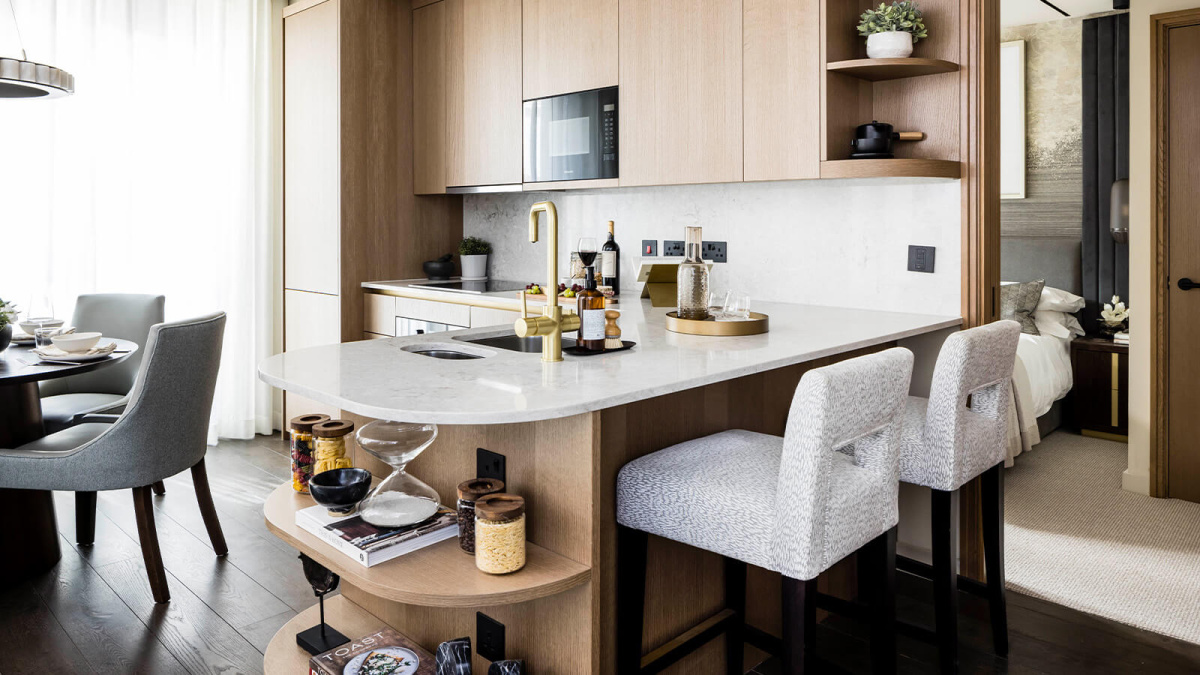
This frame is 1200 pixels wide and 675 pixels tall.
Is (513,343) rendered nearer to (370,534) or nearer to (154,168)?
(370,534)

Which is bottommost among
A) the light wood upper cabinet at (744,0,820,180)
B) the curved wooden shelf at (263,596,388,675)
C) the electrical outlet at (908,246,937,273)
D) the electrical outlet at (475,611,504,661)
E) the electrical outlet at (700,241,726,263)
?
the curved wooden shelf at (263,596,388,675)

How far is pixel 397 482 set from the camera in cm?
180

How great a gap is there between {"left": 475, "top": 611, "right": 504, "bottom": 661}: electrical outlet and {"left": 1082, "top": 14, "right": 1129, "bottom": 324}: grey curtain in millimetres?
4446

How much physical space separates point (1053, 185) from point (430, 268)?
3766 mm

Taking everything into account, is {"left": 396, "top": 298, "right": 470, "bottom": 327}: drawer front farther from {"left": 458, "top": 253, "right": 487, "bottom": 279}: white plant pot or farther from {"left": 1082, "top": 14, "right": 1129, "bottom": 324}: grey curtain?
{"left": 1082, "top": 14, "right": 1129, "bottom": 324}: grey curtain

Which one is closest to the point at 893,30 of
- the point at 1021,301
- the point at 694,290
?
the point at 694,290

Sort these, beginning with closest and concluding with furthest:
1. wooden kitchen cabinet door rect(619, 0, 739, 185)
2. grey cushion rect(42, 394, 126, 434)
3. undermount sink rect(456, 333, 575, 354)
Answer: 1. undermount sink rect(456, 333, 575, 354)
2. wooden kitchen cabinet door rect(619, 0, 739, 185)
3. grey cushion rect(42, 394, 126, 434)

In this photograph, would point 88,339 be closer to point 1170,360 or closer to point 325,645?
point 325,645

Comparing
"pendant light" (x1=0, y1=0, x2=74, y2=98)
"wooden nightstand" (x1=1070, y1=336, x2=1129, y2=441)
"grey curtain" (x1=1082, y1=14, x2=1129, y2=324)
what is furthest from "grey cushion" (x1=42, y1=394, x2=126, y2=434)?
"grey curtain" (x1=1082, y1=14, x2=1129, y2=324)

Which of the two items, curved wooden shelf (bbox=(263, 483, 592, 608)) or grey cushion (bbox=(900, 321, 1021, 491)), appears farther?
grey cushion (bbox=(900, 321, 1021, 491))

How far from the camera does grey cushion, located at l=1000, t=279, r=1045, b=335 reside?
185 inches

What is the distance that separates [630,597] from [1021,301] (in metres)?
3.82

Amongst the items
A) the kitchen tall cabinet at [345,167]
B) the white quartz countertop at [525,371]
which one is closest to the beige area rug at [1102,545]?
the white quartz countertop at [525,371]

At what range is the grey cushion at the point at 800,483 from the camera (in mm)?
1493
